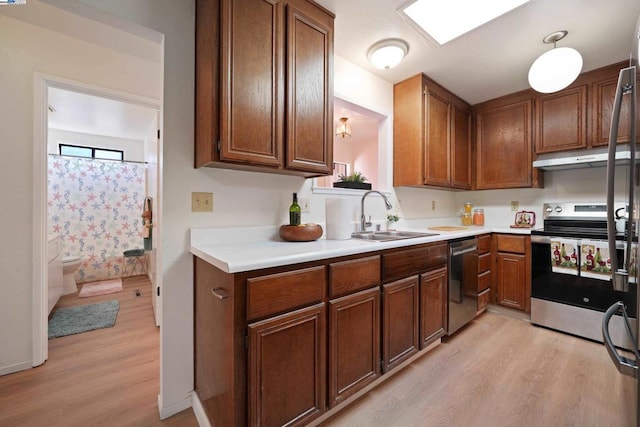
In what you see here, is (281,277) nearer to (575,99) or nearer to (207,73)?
(207,73)

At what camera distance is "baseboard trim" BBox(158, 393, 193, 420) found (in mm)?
1390

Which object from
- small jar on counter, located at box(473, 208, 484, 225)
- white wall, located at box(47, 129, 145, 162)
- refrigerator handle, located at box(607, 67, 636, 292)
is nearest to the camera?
refrigerator handle, located at box(607, 67, 636, 292)

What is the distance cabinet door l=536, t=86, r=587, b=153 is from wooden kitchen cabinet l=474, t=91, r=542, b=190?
90mm

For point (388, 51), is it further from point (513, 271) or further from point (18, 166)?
point (18, 166)

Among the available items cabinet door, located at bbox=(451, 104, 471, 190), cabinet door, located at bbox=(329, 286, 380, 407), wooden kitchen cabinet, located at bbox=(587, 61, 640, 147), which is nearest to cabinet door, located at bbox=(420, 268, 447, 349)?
cabinet door, located at bbox=(329, 286, 380, 407)

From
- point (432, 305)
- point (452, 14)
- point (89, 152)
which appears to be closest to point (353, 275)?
point (432, 305)

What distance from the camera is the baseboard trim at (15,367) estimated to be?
1698 millimetres

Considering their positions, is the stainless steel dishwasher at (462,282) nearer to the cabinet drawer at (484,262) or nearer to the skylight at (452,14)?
the cabinet drawer at (484,262)

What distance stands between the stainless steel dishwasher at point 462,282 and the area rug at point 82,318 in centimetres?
310

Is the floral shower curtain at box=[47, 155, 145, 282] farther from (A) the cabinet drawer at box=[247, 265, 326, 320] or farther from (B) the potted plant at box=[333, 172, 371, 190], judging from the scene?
(A) the cabinet drawer at box=[247, 265, 326, 320]

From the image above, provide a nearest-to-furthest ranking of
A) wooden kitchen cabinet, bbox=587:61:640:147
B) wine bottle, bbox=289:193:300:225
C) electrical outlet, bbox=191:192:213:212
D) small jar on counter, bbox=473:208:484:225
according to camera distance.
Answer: electrical outlet, bbox=191:192:213:212
wine bottle, bbox=289:193:300:225
wooden kitchen cabinet, bbox=587:61:640:147
small jar on counter, bbox=473:208:484:225

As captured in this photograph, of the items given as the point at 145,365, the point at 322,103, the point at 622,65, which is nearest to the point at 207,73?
the point at 322,103

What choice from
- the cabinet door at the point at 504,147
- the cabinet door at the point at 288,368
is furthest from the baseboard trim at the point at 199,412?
the cabinet door at the point at 504,147

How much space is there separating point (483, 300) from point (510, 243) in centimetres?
64
